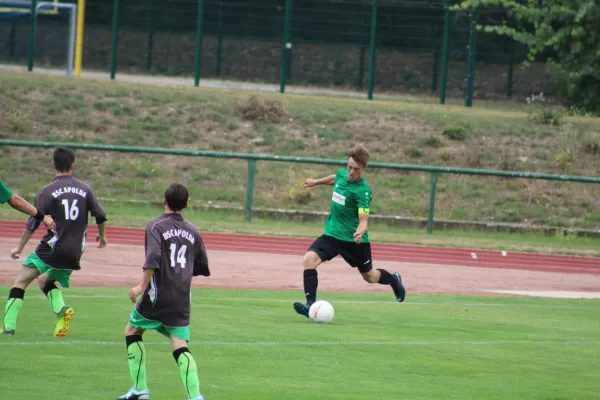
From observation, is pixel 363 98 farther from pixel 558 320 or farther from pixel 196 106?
pixel 558 320

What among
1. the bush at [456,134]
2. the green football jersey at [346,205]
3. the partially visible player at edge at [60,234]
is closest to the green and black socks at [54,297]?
the partially visible player at edge at [60,234]

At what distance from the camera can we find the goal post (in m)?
32.8

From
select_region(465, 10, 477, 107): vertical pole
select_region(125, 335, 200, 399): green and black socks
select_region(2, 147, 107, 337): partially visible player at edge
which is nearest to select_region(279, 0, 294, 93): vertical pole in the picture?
select_region(465, 10, 477, 107): vertical pole

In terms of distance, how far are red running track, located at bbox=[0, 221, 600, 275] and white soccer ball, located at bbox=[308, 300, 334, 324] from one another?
7728 millimetres

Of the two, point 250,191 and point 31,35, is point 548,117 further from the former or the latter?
point 31,35

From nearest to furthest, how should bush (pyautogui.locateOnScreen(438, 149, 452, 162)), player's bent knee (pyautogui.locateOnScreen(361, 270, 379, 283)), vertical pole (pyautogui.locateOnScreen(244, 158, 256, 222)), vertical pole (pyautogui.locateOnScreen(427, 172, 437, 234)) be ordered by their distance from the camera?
player's bent knee (pyautogui.locateOnScreen(361, 270, 379, 283)) → vertical pole (pyautogui.locateOnScreen(244, 158, 256, 222)) → vertical pole (pyautogui.locateOnScreen(427, 172, 437, 234)) → bush (pyautogui.locateOnScreen(438, 149, 452, 162))

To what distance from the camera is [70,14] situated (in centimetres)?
3312

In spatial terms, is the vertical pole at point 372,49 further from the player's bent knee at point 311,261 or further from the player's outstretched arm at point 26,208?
the player's outstretched arm at point 26,208

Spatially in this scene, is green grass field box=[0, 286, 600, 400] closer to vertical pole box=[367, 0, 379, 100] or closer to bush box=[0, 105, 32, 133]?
bush box=[0, 105, 32, 133]

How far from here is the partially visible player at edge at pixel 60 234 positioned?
9.84m

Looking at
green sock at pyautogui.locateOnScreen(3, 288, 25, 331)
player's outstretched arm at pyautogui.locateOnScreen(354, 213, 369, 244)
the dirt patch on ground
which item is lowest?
the dirt patch on ground

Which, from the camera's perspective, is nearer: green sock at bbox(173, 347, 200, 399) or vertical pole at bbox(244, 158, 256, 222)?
green sock at bbox(173, 347, 200, 399)

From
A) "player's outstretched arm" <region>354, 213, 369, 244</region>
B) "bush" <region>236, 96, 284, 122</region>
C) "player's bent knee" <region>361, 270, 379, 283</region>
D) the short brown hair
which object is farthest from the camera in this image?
"bush" <region>236, 96, 284, 122</region>

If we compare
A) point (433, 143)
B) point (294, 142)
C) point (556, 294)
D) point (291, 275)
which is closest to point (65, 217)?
point (291, 275)
